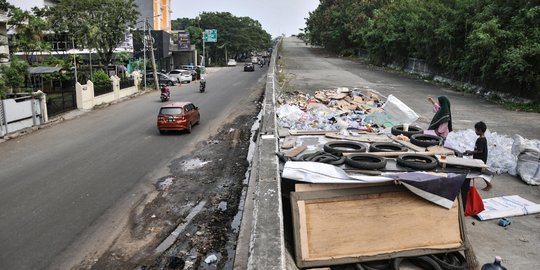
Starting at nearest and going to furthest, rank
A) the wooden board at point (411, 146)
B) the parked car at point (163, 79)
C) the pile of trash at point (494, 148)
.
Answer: the wooden board at point (411, 146), the pile of trash at point (494, 148), the parked car at point (163, 79)

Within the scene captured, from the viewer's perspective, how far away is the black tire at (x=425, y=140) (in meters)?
9.74

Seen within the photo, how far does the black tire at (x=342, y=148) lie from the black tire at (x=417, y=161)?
1048 mm

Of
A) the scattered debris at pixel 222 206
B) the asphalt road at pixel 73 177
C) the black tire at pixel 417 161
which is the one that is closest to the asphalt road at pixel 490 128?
the black tire at pixel 417 161

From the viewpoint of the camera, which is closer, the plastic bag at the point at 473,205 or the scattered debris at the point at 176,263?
the scattered debris at the point at 176,263

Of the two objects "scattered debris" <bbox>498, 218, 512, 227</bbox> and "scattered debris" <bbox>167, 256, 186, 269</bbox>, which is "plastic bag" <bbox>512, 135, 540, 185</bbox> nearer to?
"scattered debris" <bbox>498, 218, 512, 227</bbox>

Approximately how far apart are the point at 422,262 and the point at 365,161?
2.24 m

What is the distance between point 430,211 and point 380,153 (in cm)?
224

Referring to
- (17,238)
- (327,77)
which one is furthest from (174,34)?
(17,238)

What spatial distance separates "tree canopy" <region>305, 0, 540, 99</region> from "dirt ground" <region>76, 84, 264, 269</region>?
16010 mm

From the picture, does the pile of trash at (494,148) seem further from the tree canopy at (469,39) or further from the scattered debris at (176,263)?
the tree canopy at (469,39)

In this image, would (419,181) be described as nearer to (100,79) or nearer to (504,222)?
(504,222)

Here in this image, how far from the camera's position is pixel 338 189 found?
21.3 ft

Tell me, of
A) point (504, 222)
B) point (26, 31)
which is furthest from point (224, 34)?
point (504, 222)

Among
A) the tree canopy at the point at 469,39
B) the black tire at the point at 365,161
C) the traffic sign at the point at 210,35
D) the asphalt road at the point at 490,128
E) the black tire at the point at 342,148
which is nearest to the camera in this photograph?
the asphalt road at the point at 490,128
